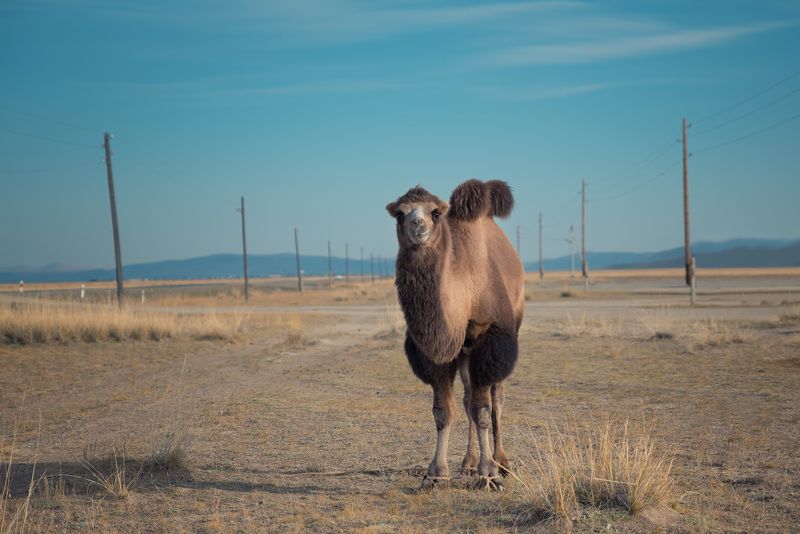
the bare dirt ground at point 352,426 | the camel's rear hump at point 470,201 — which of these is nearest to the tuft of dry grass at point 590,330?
the bare dirt ground at point 352,426

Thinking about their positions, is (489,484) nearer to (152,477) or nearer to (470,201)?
(470,201)

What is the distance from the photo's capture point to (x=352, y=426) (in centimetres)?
980

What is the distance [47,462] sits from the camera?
Answer: 8.16m

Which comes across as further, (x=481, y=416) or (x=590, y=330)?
(x=590, y=330)

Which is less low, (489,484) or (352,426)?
(489,484)

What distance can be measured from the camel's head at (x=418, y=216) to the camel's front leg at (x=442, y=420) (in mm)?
1523

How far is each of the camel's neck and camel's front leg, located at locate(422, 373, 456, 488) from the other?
0.64 m

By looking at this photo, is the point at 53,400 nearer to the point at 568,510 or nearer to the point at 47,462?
the point at 47,462

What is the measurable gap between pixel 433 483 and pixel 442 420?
2.07ft

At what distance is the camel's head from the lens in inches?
242

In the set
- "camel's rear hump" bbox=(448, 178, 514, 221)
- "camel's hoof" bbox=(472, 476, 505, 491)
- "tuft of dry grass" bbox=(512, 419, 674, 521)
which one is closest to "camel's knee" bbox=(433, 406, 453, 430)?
"camel's hoof" bbox=(472, 476, 505, 491)

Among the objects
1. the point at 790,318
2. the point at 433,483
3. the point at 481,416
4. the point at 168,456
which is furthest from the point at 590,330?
the point at 168,456

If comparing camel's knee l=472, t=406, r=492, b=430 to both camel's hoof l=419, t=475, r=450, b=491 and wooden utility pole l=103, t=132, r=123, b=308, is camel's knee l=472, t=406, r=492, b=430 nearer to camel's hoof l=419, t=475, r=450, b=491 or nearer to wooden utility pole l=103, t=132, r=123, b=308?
camel's hoof l=419, t=475, r=450, b=491

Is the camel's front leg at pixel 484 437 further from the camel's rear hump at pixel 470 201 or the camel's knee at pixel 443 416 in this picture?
the camel's rear hump at pixel 470 201
